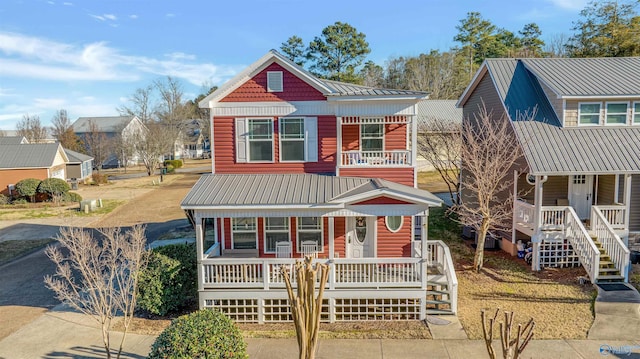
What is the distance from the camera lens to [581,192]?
17.1 meters

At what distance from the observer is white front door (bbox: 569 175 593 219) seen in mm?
17047

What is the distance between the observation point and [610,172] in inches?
577

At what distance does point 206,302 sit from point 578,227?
12.7 meters

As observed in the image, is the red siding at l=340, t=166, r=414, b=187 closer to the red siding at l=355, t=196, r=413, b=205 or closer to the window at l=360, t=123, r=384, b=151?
the window at l=360, t=123, r=384, b=151

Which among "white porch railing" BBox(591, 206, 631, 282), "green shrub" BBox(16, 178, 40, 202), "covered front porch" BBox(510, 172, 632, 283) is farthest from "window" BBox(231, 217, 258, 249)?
Result: "green shrub" BBox(16, 178, 40, 202)

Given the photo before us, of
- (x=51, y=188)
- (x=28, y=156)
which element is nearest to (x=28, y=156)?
(x=28, y=156)

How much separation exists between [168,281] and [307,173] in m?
5.78

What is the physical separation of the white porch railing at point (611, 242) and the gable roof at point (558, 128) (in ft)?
Answer: 5.66

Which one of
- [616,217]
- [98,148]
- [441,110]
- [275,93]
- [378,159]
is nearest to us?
[378,159]

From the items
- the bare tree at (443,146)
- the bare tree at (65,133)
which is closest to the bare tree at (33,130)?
the bare tree at (65,133)

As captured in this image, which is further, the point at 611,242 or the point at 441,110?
the point at 441,110

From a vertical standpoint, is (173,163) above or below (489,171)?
below

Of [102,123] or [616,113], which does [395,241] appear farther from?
[102,123]

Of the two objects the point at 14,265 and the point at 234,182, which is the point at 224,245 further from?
the point at 14,265
